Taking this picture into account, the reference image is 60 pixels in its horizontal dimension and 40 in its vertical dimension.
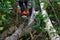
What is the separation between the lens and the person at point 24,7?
104 inches

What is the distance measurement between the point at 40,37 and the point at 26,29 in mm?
210

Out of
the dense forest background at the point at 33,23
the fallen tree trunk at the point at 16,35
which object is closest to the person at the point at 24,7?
the dense forest background at the point at 33,23

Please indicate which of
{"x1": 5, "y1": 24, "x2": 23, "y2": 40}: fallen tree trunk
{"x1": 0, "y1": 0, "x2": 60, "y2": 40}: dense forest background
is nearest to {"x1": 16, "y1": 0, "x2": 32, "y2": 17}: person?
{"x1": 0, "y1": 0, "x2": 60, "y2": 40}: dense forest background

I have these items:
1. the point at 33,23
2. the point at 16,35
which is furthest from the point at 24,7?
the point at 16,35

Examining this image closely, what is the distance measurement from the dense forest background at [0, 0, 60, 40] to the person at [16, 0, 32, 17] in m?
0.09

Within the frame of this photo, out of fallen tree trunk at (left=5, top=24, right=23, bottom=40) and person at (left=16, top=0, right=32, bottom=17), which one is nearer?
fallen tree trunk at (left=5, top=24, right=23, bottom=40)

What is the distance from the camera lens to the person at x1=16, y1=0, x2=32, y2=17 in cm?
265

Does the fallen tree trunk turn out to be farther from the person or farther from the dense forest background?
the person

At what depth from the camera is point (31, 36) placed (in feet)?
7.20

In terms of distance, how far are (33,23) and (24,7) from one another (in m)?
0.44

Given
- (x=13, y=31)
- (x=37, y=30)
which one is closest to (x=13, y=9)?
(x=13, y=31)

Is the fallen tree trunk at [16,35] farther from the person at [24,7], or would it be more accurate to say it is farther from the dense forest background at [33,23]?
the person at [24,7]

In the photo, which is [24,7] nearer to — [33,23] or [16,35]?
[33,23]

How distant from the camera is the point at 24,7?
8.80 feet
